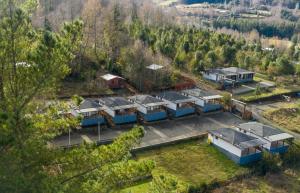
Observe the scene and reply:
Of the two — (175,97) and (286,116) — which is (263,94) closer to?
(286,116)

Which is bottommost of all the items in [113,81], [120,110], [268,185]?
[268,185]

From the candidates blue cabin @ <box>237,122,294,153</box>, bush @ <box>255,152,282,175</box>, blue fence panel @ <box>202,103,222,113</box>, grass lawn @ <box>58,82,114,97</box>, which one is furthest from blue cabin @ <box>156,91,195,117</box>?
bush @ <box>255,152,282,175</box>

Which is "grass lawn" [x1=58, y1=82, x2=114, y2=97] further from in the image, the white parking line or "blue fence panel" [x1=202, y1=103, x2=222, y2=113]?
"blue fence panel" [x1=202, y1=103, x2=222, y2=113]

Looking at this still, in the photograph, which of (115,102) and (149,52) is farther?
(149,52)

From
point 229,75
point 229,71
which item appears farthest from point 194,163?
point 229,71

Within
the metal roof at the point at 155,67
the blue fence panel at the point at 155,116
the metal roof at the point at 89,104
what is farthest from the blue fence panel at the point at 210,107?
the metal roof at the point at 89,104

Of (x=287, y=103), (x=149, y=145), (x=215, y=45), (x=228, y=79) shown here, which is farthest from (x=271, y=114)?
(x=215, y=45)

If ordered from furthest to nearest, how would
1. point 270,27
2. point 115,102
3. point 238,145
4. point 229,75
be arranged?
1. point 270,27
2. point 229,75
3. point 115,102
4. point 238,145

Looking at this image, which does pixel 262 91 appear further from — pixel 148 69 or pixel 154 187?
pixel 154 187
